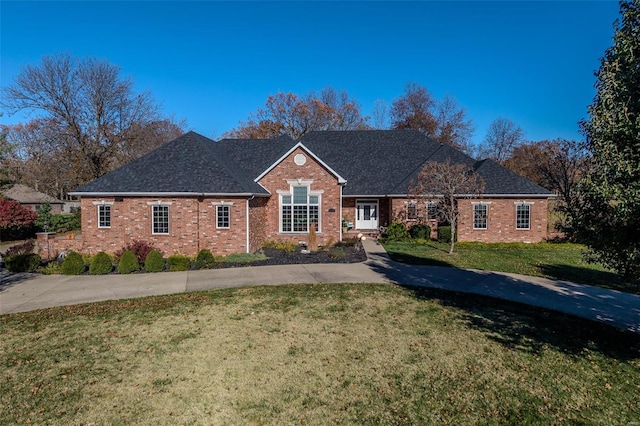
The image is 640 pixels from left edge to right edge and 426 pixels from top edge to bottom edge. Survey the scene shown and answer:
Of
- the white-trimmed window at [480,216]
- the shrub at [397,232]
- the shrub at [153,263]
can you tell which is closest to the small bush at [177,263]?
the shrub at [153,263]

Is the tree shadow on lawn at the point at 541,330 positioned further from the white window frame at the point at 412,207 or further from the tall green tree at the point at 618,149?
the white window frame at the point at 412,207

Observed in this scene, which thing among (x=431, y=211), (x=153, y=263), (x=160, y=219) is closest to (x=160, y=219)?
(x=160, y=219)

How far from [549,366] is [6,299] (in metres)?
14.2

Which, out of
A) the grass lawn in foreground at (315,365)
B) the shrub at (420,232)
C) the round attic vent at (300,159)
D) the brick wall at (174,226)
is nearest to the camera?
the grass lawn in foreground at (315,365)

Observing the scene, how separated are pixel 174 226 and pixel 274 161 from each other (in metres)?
8.08

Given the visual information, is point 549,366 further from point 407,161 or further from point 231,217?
point 407,161

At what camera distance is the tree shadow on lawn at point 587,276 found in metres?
12.0

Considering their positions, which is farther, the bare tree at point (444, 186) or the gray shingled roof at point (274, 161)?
the bare tree at point (444, 186)

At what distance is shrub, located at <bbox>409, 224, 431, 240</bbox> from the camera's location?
22875 millimetres

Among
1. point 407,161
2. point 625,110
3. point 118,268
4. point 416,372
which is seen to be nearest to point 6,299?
point 118,268

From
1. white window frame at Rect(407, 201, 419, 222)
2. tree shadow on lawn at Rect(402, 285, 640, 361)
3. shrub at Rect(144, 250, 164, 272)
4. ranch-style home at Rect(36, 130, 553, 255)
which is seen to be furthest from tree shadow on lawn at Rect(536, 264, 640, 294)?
shrub at Rect(144, 250, 164, 272)

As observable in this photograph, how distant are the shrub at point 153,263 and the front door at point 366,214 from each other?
46.4 feet

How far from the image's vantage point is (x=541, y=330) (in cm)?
814

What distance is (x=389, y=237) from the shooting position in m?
22.9
